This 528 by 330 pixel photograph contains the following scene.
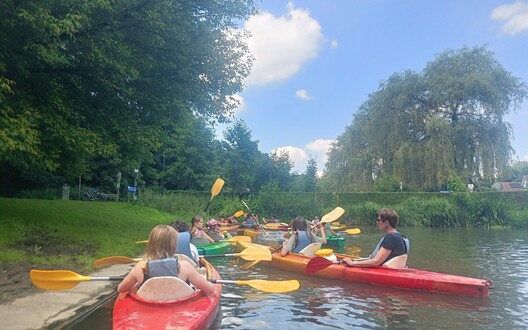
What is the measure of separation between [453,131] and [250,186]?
18.8 m

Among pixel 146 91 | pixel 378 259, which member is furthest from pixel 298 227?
pixel 146 91

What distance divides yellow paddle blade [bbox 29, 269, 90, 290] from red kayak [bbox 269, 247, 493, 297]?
15.7 feet

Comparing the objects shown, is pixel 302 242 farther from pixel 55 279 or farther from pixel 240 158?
pixel 240 158

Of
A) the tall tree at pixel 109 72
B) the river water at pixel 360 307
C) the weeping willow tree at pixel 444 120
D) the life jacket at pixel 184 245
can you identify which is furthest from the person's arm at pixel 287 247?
the weeping willow tree at pixel 444 120

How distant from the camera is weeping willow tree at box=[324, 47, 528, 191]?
2930cm

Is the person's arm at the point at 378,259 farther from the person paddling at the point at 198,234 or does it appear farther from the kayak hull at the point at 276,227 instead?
the kayak hull at the point at 276,227

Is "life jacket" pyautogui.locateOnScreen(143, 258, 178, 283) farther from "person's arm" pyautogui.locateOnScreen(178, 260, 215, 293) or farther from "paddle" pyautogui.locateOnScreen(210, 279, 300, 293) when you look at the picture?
"paddle" pyautogui.locateOnScreen(210, 279, 300, 293)

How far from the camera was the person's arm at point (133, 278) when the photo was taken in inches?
185

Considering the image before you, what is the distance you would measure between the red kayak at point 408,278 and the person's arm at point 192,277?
395cm

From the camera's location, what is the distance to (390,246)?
26.8 feet

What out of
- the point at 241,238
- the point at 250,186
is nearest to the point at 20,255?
the point at 241,238

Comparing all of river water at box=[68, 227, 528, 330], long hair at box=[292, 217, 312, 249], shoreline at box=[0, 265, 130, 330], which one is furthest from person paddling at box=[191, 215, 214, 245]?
shoreline at box=[0, 265, 130, 330]

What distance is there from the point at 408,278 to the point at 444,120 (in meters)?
24.9

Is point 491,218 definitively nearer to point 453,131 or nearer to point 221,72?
point 453,131
